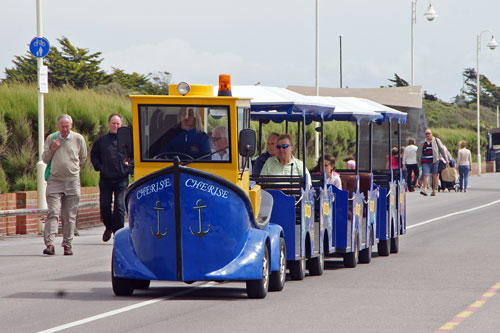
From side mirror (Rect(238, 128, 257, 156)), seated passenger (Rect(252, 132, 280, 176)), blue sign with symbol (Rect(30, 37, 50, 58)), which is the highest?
blue sign with symbol (Rect(30, 37, 50, 58))

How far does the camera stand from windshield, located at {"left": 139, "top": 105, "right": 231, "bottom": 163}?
10.7 meters

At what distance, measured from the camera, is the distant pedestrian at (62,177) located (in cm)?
1526

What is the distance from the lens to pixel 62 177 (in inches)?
602

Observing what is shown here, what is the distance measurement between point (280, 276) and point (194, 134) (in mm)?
1776

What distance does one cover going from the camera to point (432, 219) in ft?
80.5

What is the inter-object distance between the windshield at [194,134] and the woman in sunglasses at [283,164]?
2.39 metres

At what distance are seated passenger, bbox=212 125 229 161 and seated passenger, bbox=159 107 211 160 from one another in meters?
0.07

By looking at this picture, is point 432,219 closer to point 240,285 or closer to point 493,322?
point 240,285

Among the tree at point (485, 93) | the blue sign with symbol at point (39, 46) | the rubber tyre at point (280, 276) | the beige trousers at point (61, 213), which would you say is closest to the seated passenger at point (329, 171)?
the rubber tyre at point (280, 276)

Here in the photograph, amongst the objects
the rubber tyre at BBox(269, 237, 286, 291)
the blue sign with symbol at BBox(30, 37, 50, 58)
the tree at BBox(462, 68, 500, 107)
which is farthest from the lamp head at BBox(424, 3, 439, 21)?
the tree at BBox(462, 68, 500, 107)

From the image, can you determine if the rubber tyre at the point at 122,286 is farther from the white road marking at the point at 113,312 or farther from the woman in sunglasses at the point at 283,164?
the woman in sunglasses at the point at 283,164

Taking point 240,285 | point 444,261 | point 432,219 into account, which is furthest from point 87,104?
point 240,285

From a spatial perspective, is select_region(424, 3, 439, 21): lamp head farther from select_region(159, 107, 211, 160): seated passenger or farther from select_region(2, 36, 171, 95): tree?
select_region(159, 107, 211, 160): seated passenger

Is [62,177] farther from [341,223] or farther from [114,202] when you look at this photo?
[341,223]
